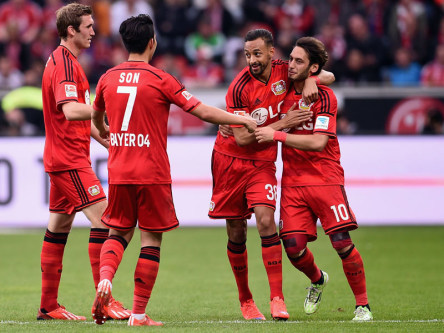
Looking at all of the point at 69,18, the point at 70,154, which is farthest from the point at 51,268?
the point at 69,18

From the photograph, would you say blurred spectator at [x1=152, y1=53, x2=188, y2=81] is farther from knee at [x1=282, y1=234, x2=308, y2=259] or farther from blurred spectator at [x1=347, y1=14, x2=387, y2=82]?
knee at [x1=282, y1=234, x2=308, y2=259]

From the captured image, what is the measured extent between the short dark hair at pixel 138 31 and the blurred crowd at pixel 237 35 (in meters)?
9.35

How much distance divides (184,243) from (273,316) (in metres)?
5.63

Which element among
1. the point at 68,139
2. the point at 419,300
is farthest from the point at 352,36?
the point at 68,139

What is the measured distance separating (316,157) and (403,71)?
9.84 m

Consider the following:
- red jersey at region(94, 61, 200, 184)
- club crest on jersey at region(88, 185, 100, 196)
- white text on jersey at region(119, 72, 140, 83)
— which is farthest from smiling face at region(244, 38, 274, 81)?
club crest on jersey at region(88, 185, 100, 196)

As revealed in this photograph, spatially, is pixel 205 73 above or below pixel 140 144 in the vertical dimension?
above

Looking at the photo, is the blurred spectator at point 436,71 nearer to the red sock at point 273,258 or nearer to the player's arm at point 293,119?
the player's arm at point 293,119

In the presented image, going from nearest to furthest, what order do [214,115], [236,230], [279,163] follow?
[214,115] → [236,230] → [279,163]

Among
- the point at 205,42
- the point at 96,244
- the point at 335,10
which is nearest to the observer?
the point at 96,244

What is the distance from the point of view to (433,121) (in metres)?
14.2

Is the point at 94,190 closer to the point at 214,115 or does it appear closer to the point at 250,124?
the point at 214,115

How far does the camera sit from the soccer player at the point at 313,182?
6.94m

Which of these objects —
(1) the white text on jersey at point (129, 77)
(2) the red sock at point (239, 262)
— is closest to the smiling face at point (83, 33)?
(1) the white text on jersey at point (129, 77)
